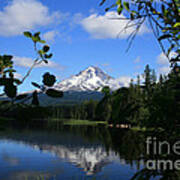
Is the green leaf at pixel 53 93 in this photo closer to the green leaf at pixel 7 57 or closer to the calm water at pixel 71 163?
the green leaf at pixel 7 57

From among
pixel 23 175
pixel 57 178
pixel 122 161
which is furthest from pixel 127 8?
pixel 122 161

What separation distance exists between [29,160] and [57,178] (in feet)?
44.3

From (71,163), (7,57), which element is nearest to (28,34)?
(7,57)

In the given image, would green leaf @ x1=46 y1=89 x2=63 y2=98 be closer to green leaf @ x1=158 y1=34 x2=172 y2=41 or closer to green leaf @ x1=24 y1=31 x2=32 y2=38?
green leaf @ x1=24 y1=31 x2=32 y2=38

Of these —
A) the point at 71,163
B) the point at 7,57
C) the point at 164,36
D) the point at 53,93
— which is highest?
the point at 164,36

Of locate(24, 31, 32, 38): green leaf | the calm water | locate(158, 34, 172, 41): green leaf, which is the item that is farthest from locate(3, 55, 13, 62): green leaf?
the calm water

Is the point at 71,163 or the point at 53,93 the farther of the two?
the point at 71,163

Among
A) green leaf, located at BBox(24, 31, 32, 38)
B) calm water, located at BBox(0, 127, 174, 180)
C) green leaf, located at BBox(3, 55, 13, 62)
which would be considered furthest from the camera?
calm water, located at BBox(0, 127, 174, 180)

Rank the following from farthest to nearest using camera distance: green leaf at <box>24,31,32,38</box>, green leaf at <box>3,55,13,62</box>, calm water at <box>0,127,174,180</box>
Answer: calm water at <box>0,127,174,180</box> < green leaf at <box>3,55,13,62</box> < green leaf at <box>24,31,32,38</box>

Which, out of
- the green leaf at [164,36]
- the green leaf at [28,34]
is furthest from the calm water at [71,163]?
the green leaf at [28,34]

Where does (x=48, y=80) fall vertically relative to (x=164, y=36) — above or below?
below

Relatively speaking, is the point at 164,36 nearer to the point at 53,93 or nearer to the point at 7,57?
the point at 53,93

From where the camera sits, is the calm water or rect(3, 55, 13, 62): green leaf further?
the calm water

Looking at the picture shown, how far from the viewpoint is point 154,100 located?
1238mm
